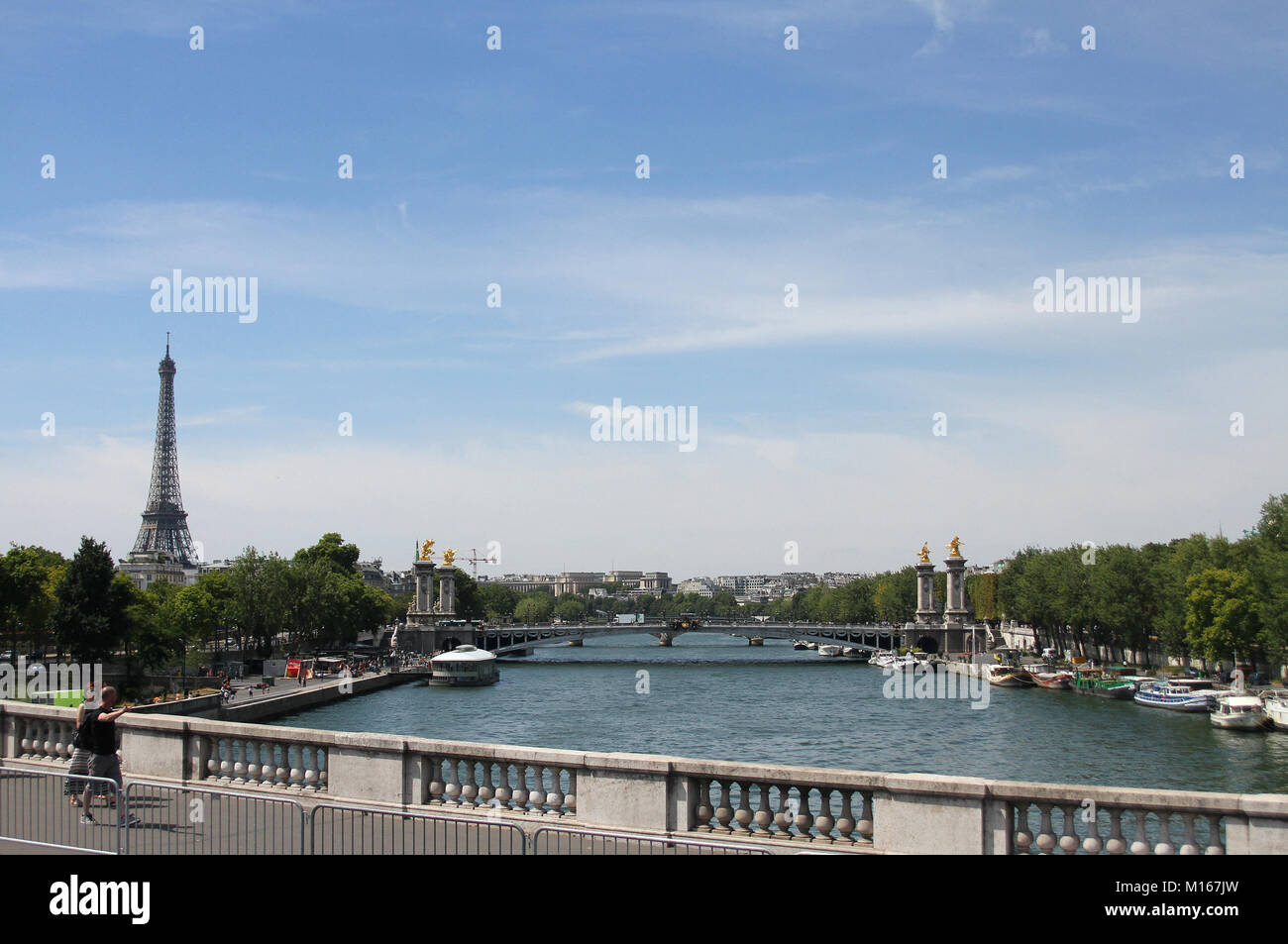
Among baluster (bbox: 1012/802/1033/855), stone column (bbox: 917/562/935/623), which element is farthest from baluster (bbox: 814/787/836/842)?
stone column (bbox: 917/562/935/623)

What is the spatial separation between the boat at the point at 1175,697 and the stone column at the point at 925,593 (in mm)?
54715

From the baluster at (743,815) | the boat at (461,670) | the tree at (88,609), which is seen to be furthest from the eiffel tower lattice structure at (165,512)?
the baluster at (743,815)

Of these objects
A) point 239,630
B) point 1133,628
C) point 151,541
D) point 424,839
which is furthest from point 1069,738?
point 151,541

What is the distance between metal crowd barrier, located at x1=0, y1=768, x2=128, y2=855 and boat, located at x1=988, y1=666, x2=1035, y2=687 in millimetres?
73637

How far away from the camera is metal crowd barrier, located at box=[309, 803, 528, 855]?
9867mm

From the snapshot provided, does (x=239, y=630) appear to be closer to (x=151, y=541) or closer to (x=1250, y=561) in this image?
(x=1250, y=561)

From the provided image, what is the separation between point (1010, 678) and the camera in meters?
79.7

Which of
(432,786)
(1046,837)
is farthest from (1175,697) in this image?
(432,786)

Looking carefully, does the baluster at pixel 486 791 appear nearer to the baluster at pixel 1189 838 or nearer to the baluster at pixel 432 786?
the baluster at pixel 432 786

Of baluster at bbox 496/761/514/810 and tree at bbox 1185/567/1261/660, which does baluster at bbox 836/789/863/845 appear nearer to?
baluster at bbox 496/761/514/810

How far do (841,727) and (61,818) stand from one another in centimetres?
4635

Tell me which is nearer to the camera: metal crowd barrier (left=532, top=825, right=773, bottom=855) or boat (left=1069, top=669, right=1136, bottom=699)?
metal crowd barrier (left=532, top=825, right=773, bottom=855)

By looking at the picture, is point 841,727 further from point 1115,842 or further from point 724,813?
point 1115,842

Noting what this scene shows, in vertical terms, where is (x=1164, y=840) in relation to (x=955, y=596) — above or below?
above
